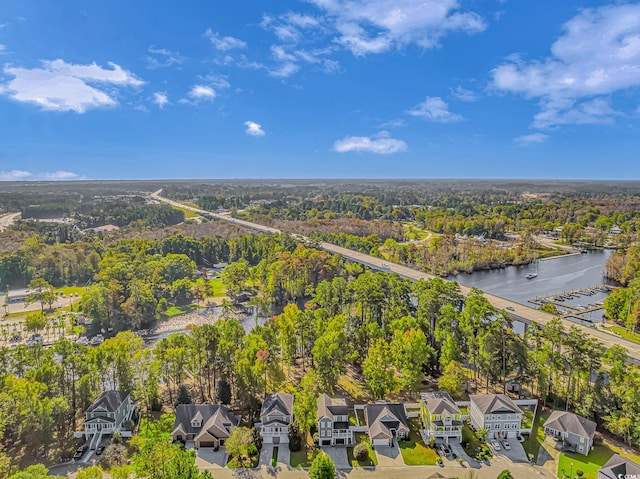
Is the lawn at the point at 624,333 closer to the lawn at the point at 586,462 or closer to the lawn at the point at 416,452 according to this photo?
the lawn at the point at 586,462

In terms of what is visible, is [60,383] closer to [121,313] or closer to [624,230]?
[121,313]

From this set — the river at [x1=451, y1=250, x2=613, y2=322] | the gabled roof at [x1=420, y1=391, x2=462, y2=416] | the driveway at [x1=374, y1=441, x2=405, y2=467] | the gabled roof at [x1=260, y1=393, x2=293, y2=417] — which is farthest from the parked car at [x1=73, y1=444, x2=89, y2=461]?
the river at [x1=451, y1=250, x2=613, y2=322]

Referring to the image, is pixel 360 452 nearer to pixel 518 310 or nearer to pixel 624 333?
pixel 518 310

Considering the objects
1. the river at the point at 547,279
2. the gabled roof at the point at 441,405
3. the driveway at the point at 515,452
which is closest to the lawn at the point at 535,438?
the driveway at the point at 515,452

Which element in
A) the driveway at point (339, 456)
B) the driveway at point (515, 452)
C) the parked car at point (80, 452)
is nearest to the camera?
the driveway at point (339, 456)

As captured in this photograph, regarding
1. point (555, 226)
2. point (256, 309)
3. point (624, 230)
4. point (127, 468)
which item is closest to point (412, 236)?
point (555, 226)

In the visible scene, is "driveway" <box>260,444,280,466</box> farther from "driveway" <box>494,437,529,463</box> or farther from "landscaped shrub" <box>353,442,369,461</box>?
"driveway" <box>494,437,529,463</box>

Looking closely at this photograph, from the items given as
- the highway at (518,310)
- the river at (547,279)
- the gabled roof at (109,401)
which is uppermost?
the highway at (518,310)
